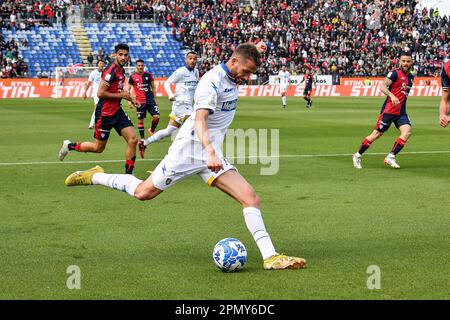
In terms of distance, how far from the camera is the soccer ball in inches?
293

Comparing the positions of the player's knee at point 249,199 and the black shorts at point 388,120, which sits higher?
the player's knee at point 249,199

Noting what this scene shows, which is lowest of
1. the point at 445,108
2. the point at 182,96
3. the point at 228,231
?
the point at 182,96

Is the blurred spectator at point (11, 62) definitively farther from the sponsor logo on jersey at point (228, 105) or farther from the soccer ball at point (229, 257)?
the soccer ball at point (229, 257)

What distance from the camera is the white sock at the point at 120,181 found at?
28.8ft

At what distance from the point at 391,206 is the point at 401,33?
59.8 metres

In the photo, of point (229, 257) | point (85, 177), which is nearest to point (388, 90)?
point (85, 177)

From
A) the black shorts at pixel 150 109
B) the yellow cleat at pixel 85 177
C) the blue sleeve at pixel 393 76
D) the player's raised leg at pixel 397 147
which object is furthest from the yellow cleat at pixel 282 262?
the black shorts at pixel 150 109

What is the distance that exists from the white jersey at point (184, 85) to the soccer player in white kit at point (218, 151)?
38.8 feet

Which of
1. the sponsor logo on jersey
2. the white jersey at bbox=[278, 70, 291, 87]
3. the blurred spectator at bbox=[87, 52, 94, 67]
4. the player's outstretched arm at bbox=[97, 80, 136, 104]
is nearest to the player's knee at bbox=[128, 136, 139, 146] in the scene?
the player's outstretched arm at bbox=[97, 80, 136, 104]

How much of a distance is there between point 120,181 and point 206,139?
6.00ft

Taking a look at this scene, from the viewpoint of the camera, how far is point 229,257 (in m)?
7.43

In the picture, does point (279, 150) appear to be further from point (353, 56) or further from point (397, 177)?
point (353, 56)

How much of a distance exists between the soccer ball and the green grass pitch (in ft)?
0.32

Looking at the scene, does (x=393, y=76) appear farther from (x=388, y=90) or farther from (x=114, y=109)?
(x=114, y=109)
